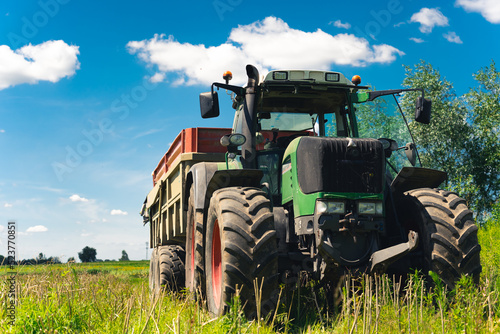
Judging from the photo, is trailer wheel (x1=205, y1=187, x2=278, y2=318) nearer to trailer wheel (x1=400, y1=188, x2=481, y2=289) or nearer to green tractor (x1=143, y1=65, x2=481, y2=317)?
green tractor (x1=143, y1=65, x2=481, y2=317)

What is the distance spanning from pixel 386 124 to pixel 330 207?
196 centimetres

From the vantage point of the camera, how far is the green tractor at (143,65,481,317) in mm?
4504

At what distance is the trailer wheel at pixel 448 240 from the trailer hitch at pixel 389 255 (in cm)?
48

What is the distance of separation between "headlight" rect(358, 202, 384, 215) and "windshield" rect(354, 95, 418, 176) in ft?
4.38

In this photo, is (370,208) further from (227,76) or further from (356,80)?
(227,76)

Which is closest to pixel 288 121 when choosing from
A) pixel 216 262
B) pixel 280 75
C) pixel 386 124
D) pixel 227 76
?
pixel 280 75

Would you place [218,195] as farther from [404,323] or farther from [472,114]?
[472,114]

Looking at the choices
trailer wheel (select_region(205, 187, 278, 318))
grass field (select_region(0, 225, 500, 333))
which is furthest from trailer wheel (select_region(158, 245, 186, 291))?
trailer wheel (select_region(205, 187, 278, 318))

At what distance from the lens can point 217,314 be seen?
16.0 ft

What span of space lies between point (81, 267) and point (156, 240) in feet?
10.1

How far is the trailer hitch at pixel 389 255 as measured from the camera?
4297 mm

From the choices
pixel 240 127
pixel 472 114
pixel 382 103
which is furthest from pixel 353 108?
pixel 472 114

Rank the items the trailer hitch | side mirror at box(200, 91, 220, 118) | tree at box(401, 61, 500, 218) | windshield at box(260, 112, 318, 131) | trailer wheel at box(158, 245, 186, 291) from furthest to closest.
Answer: tree at box(401, 61, 500, 218) < trailer wheel at box(158, 245, 186, 291) < windshield at box(260, 112, 318, 131) < side mirror at box(200, 91, 220, 118) < the trailer hitch

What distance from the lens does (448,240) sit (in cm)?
471
